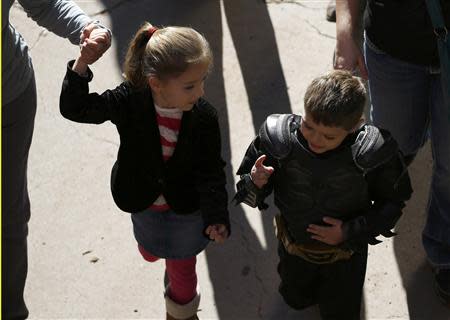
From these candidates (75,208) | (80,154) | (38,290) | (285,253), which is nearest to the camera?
(285,253)

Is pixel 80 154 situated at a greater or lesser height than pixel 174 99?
lesser

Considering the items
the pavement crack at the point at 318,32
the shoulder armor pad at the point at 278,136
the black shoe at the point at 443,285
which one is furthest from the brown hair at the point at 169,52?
the pavement crack at the point at 318,32

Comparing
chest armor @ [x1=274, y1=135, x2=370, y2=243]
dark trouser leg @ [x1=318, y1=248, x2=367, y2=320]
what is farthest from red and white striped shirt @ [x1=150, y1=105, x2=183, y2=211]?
dark trouser leg @ [x1=318, y1=248, x2=367, y2=320]

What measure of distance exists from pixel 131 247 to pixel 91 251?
0.66 feet

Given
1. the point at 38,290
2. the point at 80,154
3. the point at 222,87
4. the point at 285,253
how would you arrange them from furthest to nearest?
the point at 222,87 → the point at 80,154 → the point at 38,290 → the point at 285,253

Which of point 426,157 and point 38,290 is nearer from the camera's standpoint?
point 38,290

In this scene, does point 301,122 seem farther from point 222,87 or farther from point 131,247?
point 222,87

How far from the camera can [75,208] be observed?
13.5 ft

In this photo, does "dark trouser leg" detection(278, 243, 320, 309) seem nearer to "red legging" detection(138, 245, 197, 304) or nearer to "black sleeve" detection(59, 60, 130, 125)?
"red legging" detection(138, 245, 197, 304)

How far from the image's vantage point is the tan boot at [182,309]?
341 cm

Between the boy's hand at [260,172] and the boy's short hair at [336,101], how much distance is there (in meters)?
0.25

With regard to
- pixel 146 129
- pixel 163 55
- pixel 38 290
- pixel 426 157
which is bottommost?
pixel 38 290

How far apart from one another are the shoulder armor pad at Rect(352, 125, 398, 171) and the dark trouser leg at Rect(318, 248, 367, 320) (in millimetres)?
554

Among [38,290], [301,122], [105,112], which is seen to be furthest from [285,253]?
[38,290]
